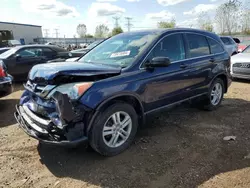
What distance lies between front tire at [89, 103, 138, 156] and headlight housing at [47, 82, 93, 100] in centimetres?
40

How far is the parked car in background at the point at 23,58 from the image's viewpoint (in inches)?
356

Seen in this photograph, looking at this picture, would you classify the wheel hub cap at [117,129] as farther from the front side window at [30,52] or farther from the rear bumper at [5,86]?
the front side window at [30,52]

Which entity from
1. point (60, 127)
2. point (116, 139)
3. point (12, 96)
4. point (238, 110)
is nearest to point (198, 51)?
point (238, 110)

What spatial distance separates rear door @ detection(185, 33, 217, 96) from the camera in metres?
4.69

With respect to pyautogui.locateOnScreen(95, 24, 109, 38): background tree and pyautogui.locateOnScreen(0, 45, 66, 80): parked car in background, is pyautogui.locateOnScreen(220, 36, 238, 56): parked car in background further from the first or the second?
pyautogui.locateOnScreen(95, 24, 109, 38): background tree

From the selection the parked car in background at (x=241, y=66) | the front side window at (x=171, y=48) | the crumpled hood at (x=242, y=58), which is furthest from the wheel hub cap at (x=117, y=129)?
the crumpled hood at (x=242, y=58)

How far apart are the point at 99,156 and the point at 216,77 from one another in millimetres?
3306

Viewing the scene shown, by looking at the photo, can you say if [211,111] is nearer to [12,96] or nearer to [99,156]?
[99,156]

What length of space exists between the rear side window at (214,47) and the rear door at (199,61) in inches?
4.7

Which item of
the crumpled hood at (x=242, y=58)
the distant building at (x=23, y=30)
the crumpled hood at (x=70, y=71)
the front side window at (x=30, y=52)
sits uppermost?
the distant building at (x=23, y=30)

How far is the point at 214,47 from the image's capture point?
5.43 meters

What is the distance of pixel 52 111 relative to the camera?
314cm

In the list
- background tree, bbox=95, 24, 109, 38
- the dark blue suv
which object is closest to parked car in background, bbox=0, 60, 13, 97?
the dark blue suv

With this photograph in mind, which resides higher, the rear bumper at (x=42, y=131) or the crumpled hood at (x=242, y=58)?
the crumpled hood at (x=242, y=58)
